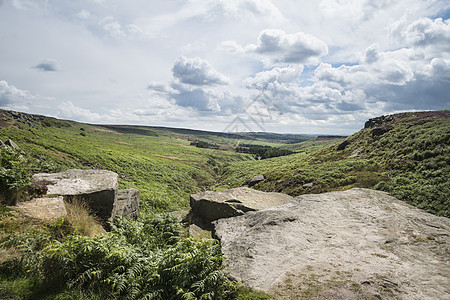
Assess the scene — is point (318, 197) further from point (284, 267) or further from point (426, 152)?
point (426, 152)

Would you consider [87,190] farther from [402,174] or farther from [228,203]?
[402,174]

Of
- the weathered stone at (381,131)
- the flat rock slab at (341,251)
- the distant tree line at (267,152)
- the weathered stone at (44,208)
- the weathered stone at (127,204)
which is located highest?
the weathered stone at (381,131)

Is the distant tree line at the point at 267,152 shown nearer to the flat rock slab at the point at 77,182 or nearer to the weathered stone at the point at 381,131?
the weathered stone at the point at 381,131

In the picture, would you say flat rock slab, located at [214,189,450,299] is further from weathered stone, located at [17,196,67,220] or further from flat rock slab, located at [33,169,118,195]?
flat rock slab, located at [33,169,118,195]

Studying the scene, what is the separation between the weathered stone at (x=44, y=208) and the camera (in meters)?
7.99

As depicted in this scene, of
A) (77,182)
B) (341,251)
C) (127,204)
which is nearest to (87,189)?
(77,182)

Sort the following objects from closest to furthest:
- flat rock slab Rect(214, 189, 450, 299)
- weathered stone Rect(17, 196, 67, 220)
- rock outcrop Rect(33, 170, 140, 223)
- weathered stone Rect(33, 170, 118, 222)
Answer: flat rock slab Rect(214, 189, 450, 299)
weathered stone Rect(17, 196, 67, 220)
rock outcrop Rect(33, 170, 140, 223)
weathered stone Rect(33, 170, 118, 222)

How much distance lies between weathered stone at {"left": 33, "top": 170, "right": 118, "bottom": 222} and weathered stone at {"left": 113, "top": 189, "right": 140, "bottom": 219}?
5.05ft

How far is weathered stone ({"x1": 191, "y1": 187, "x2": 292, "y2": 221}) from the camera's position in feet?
44.8

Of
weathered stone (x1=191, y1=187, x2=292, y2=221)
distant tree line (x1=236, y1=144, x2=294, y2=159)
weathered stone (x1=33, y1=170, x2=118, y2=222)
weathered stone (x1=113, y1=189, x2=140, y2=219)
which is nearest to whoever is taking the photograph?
weathered stone (x1=33, y1=170, x2=118, y2=222)

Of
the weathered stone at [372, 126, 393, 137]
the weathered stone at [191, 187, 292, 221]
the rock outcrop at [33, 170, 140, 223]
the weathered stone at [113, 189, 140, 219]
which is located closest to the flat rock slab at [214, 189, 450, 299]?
the weathered stone at [191, 187, 292, 221]

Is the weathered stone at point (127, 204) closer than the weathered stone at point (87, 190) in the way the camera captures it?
No

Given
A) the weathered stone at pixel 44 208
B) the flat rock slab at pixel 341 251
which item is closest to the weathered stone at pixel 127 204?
the weathered stone at pixel 44 208

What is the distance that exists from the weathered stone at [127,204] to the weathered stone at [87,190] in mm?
1539
